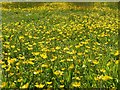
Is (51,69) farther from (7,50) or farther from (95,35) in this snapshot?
(95,35)

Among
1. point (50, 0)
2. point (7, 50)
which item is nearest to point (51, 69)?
point (7, 50)

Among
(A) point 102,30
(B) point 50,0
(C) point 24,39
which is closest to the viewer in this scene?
(C) point 24,39

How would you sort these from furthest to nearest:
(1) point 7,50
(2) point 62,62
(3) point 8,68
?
(1) point 7,50 → (2) point 62,62 → (3) point 8,68

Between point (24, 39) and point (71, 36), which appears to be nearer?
point (24, 39)

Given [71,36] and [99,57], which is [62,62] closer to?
[99,57]

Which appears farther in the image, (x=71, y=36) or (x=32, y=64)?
(x=71, y=36)

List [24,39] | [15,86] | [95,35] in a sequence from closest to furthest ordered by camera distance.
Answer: [15,86] < [24,39] < [95,35]

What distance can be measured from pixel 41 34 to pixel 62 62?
9.30 ft

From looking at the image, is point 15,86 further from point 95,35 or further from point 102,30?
point 102,30

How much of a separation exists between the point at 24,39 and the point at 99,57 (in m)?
2.34

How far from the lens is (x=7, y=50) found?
6453 millimetres

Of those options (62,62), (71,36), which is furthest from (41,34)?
(62,62)

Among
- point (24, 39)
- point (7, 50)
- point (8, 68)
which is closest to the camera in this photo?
point (8, 68)

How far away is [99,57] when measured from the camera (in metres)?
5.56
